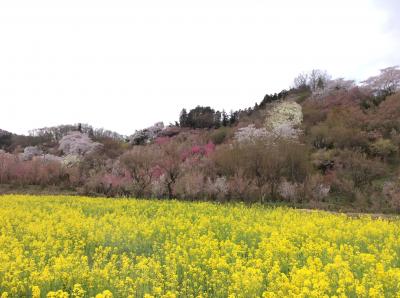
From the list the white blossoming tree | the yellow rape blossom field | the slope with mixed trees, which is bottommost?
the yellow rape blossom field

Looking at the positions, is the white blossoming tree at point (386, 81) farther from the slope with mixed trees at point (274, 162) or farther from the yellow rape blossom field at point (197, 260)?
the yellow rape blossom field at point (197, 260)

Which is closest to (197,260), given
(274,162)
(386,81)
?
(274,162)

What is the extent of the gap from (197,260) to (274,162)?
19.9 metres

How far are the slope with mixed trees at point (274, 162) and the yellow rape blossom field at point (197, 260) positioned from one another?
428 inches

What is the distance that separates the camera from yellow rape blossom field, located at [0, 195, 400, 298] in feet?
26.1

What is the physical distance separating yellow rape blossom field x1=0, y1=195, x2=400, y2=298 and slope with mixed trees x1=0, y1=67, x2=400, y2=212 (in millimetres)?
10881

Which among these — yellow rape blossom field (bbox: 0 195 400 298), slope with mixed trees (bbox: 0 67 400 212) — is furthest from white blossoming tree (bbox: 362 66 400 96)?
yellow rape blossom field (bbox: 0 195 400 298)

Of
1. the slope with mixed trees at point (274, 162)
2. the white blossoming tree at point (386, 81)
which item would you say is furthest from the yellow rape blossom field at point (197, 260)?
the white blossoming tree at point (386, 81)

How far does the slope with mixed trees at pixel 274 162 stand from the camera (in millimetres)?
29969

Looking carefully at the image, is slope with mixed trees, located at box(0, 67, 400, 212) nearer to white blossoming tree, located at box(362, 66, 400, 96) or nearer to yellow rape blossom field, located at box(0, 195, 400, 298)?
white blossoming tree, located at box(362, 66, 400, 96)

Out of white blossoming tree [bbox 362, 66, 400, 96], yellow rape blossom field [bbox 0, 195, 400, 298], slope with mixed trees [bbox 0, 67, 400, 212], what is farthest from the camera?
white blossoming tree [bbox 362, 66, 400, 96]

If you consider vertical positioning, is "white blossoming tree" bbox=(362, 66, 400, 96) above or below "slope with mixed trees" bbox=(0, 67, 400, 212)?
above

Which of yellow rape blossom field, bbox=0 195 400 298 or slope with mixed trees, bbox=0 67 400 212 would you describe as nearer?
yellow rape blossom field, bbox=0 195 400 298

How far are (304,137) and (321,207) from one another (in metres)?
18.0
